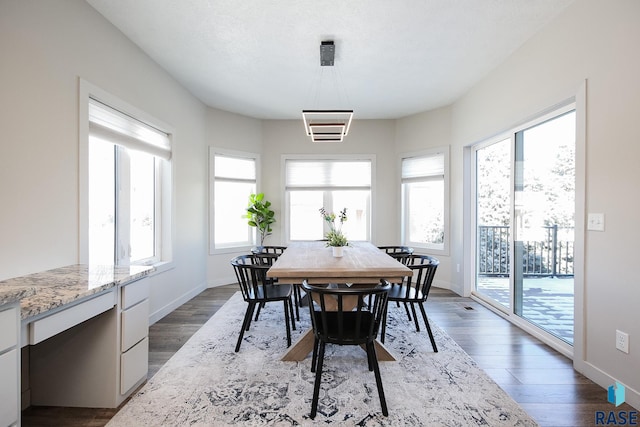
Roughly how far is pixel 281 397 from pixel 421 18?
316 cm

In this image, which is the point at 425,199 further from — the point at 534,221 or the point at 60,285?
the point at 60,285

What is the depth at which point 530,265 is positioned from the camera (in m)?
3.08

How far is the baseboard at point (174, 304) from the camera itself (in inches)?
131

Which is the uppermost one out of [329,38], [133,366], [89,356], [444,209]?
[329,38]

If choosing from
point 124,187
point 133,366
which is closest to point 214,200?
point 124,187

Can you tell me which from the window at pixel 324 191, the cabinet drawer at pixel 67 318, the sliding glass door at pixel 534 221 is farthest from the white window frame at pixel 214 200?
the sliding glass door at pixel 534 221

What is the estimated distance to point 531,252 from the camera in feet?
10.1

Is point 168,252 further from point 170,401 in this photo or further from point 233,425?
point 233,425

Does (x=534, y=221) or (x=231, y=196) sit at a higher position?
(x=231, y=196)

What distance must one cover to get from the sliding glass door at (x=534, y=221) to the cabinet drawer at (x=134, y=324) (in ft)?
11.3

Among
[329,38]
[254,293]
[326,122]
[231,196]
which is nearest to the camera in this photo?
[254,293]

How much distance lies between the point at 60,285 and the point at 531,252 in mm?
3883

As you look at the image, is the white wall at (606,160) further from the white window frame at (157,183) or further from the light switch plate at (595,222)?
the white window frame at (157,183)

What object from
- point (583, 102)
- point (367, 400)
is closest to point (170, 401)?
point (367, 400)
